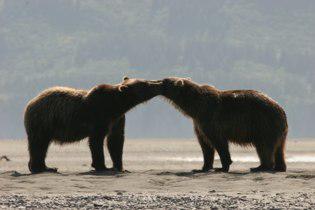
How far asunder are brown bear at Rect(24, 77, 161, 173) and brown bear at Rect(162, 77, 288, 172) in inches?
56.9

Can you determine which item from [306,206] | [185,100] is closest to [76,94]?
[185,100]

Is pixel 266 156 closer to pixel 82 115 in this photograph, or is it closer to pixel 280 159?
pixel 280 159

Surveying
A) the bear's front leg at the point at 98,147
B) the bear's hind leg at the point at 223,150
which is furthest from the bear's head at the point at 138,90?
the bear's hind leg at the point at 223,150

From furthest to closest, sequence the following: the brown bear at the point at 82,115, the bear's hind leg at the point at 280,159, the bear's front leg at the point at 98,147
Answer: the bear's hind leg at the point at 280,159, the brown bear at the point at 82,115, the bear's front leg at the point at 98,147

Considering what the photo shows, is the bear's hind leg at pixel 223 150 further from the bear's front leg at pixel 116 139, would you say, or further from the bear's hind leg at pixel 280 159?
the bear's front leg at pixel 116 139

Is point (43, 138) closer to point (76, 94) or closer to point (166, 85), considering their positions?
point (76, 94)

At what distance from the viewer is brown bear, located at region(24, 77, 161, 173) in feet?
81.7

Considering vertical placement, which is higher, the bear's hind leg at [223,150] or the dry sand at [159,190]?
the bear's hind leg at [223,150]

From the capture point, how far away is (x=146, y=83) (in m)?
25.3

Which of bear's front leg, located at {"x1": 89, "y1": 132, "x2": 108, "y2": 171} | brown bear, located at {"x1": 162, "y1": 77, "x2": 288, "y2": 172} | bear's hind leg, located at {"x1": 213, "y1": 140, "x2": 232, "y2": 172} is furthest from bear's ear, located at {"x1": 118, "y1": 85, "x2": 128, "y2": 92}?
bear's hind leg, located at {"x1": 213, "y1": 140, "x2": 232, "y2": 172}

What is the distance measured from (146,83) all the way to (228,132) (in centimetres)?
231

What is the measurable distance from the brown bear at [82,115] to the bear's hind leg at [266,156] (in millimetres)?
2880

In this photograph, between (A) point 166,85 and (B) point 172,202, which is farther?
(A) point 166,85

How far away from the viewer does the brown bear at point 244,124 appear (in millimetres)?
24906
